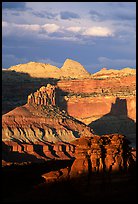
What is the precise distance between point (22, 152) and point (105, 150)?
208 feet

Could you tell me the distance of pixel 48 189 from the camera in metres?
37.9

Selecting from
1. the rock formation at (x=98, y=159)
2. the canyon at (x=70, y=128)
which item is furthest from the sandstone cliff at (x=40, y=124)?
the rock formation at (x=98, y=159)

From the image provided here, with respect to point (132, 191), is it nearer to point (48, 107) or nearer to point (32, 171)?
point (32, 171)

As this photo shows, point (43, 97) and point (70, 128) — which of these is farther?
point (43, 97)

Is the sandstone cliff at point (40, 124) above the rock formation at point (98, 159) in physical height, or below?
above

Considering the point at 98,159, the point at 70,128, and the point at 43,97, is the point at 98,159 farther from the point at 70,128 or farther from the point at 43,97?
the point at 43,97

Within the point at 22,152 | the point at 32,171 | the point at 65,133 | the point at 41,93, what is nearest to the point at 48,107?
the point at 41,93

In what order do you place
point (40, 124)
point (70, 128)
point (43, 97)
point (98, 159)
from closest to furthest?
point (98, 159) → point (40, 124) → point (70, 128) → point (43, 97)

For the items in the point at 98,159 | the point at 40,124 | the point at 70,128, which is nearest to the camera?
the point at 98,159

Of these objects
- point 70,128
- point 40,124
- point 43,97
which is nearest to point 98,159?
point 40,124

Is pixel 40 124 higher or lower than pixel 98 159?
higher

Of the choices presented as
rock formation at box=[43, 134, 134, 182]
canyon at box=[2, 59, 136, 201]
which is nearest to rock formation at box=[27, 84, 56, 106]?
canyon at box=[2, 59, 136, 201]

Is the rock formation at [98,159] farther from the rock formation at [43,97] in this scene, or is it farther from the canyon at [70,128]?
the rock formation at [43,97]

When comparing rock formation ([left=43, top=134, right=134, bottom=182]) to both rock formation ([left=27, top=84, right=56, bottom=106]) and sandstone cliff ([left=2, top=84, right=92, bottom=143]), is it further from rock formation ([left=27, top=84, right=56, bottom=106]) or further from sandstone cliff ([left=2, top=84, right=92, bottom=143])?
rock formation ([left=27, top=84, right=56, bottom=106])
